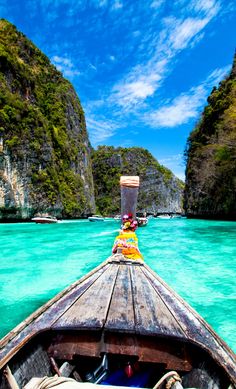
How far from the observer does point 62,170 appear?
33.0 meters

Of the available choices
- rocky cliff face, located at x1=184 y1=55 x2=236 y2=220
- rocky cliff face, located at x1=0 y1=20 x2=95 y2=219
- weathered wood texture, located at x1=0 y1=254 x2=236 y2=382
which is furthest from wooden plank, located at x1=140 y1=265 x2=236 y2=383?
rocky cliff face, located at x1=0 y1=20 x2=95 y2=219

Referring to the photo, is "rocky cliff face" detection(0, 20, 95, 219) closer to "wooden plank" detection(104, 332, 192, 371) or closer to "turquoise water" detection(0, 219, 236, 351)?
"turquoise water" detection(0, 219, 236, 351)

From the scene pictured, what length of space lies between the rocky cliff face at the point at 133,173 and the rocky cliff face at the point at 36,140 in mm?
27322

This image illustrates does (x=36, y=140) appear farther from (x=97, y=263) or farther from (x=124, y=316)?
(x=124, y=316)

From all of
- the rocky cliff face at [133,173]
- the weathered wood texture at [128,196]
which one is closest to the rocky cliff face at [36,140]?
the weathered wood texture at [128,196]

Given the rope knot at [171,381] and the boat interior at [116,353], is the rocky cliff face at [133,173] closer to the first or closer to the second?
the boat interior at [116,353]

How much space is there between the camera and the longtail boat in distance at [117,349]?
1.46m

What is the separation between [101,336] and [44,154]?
92.5 ft

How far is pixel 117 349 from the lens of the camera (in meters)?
1.65

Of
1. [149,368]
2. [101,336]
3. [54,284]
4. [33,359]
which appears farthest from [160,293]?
[54,284]

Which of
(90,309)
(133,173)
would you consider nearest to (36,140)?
(90,309)

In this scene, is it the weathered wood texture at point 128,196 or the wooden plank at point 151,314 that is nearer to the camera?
the wooden plank at point 151,314

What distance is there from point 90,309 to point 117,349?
1.27 ft

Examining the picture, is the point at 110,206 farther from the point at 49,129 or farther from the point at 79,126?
the point at 49,129
